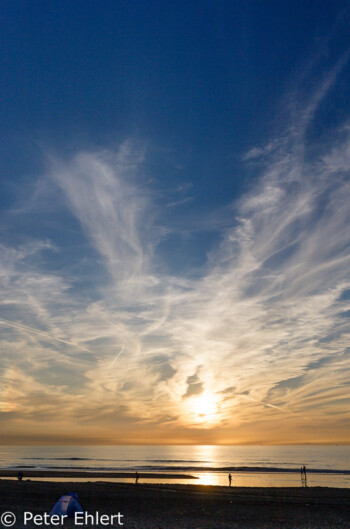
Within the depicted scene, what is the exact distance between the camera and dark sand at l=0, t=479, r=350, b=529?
27569mm

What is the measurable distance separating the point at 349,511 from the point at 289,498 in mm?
8618

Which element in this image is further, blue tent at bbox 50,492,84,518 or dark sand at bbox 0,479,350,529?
dark sand at bbox 0,479,350,529

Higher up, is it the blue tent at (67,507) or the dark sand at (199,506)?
the blue tent at (67,507)

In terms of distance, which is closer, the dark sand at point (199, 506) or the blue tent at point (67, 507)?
the blue tent at point (67, 507)

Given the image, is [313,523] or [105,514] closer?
[313,523]

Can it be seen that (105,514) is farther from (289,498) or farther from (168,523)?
(289,498)

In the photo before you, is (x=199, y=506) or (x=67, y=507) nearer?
(x=67, y=507)

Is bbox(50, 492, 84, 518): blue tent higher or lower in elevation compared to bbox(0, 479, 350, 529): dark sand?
higher

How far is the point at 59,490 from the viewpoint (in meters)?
44.8

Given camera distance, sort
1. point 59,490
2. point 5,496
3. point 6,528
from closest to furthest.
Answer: point 6,528 → point 5,496 → point 59,490

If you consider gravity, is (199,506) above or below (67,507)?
below

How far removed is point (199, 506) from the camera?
34.8m

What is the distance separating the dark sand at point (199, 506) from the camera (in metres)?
27.6

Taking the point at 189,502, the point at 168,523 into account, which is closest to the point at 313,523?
the point at 168,523
